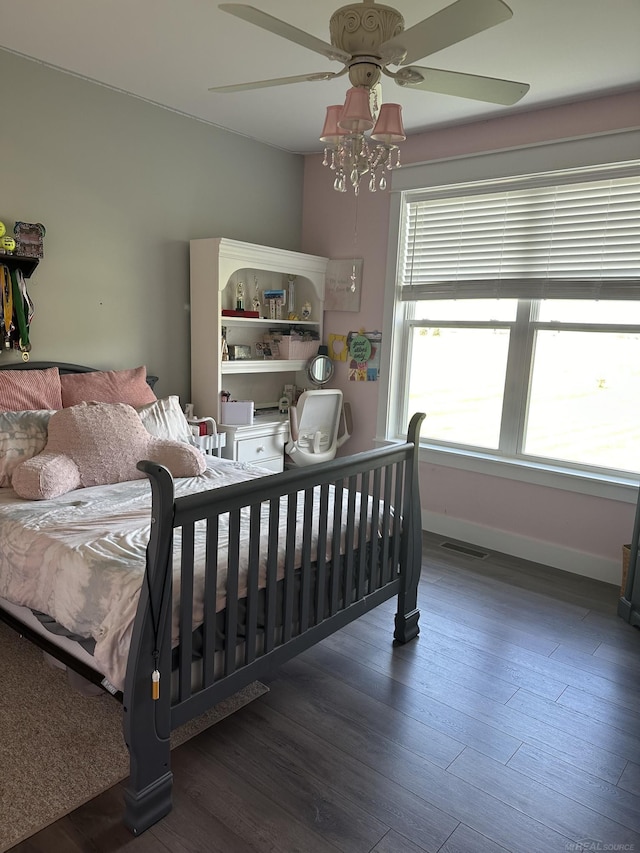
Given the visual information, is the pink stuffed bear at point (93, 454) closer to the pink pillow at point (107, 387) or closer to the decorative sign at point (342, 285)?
the pink pillow at point (107, 387)

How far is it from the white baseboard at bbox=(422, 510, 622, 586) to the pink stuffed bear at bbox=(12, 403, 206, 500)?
1904 mm

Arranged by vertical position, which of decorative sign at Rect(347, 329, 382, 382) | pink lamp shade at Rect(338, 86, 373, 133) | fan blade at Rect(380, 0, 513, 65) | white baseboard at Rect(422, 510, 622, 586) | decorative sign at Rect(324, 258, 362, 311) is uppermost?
fan blade at Rect(380, 0, 513, 65)

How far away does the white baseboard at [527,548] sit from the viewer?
3312 millimetres

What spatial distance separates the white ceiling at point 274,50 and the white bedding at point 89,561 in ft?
6.51

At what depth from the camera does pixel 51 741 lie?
1868 mm

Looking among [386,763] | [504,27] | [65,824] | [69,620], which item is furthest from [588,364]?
[65,824]

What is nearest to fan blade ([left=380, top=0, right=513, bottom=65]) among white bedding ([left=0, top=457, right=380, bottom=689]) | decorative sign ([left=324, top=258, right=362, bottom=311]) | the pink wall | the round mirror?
white bedding ([left=0, top=457, right=380, bottom=689])

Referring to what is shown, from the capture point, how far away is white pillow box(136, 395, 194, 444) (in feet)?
9.73

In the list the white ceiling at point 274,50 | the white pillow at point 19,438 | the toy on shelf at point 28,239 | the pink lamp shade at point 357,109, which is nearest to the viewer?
the pink lamp shade at point 357,109

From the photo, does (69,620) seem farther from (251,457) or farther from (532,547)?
(532,547)

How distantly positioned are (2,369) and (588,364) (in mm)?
3193

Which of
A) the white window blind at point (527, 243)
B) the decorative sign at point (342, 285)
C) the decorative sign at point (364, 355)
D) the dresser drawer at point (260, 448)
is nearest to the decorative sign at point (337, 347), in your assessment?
Result: the decorative sign at point (364, 355)

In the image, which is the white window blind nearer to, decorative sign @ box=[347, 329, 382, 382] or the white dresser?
decorative sign @ box=[347, 329, 382, 382]

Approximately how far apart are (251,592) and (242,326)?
268cm
